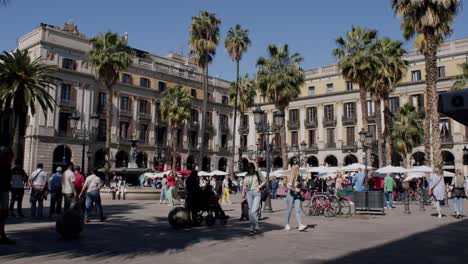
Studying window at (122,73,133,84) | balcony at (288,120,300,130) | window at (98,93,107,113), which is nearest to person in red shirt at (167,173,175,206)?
window at (98,93,107,113)

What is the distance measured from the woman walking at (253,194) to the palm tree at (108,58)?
27177mm

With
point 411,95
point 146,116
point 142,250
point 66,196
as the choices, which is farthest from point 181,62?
point 142,250

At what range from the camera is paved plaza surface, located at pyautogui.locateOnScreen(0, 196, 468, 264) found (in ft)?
22.4

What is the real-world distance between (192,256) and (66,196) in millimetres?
5900

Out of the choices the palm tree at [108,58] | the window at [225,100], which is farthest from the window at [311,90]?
the palm tree at [108,58]

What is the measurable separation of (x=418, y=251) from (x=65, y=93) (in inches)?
1579

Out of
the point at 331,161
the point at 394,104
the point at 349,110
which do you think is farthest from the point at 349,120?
the point at 331,161

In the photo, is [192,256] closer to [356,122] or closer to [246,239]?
[246,239]

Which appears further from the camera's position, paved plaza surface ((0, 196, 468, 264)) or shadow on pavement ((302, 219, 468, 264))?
paved plaza surface ((0, 196, 468, 264))

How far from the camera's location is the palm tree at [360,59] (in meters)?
29.5

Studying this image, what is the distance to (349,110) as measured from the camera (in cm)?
5059

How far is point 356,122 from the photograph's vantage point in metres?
49.6

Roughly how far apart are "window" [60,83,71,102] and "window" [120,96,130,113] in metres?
6.31

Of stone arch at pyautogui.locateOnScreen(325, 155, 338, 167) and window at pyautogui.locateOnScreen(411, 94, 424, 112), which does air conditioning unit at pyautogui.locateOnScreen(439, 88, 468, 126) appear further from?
stone arch at pyautogui.locateOnScreen(325, 155, 338, 167)
